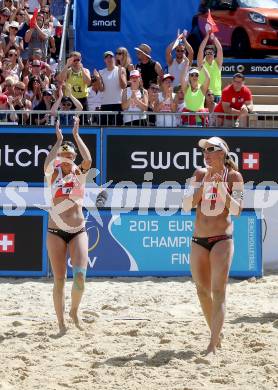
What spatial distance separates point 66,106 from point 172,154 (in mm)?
1683

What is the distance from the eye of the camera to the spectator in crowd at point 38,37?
16.3 metres

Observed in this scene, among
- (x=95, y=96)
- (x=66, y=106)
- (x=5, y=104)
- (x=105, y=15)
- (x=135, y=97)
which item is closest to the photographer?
(x=66, y=106)

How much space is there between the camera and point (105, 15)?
18266 millimetres

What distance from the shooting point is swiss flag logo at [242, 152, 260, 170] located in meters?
13.0

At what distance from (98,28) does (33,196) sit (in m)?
6.35

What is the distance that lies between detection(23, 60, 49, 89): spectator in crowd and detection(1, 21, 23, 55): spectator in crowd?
0.98 metres

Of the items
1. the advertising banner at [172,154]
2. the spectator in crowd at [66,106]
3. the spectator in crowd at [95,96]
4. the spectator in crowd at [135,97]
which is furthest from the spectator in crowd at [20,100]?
the advertising banner at [172,154]

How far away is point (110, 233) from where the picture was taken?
12.8m

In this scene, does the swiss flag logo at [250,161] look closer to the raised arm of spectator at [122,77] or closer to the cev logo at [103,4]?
the raised arm of spectator at [122,77]

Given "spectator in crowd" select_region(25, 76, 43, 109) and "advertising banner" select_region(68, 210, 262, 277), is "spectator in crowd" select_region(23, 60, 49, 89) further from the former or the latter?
"advertising banner" select_region(68, 210, 262, 277)

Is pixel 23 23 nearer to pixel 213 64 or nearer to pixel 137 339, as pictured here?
pixel 213 64

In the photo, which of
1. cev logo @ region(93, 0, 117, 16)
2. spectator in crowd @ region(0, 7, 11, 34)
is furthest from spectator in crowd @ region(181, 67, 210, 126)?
cev logo @ region(93, 0, 117, 16)

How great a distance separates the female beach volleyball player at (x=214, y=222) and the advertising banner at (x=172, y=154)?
4.47 metres

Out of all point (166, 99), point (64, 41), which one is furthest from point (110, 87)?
point (64, 41)
